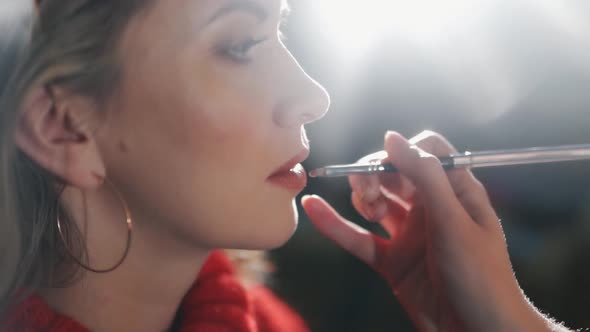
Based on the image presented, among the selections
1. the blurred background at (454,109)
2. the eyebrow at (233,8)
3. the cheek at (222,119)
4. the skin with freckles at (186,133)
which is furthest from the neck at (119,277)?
the blurred background at (454,109)

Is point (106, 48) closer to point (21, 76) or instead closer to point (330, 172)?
point (21, 76)

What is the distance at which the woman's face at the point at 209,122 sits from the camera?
0.54 meters

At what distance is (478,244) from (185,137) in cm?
35

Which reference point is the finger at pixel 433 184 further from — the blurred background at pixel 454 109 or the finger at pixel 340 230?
the blurred background at pixel 454 109

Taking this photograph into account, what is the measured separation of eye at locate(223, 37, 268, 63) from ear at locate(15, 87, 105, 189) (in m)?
0.15

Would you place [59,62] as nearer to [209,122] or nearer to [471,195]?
[209,122]

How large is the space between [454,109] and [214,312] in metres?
0.69

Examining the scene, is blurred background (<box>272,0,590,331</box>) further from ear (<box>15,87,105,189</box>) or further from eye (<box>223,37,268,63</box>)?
ear (<box>15,87,105,189</box>)

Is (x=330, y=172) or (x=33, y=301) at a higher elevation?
(x=330, y=172)

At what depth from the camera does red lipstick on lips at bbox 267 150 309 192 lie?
23.0 inches

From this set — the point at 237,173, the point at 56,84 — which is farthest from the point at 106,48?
the point at 237,173

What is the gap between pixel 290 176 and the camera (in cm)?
60

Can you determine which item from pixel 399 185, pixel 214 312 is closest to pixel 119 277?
pixel 214 312

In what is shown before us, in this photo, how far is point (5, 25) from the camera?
0.54 meters
